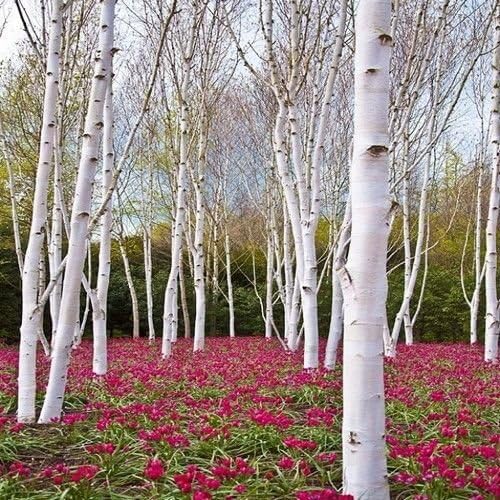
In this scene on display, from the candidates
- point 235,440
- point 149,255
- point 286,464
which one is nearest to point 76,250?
point 235,440

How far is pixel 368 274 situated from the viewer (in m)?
2.73

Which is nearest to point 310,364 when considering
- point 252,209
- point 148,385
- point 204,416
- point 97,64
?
point 148,385

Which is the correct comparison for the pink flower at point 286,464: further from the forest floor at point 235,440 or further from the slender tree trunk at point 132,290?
the slender tree trunk at point 132,290

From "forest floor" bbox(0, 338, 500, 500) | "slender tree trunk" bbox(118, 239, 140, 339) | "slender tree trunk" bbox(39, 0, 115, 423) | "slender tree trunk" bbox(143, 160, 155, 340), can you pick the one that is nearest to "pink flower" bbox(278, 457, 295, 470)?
"forest floor" bbox(0, 338, 500, 500)

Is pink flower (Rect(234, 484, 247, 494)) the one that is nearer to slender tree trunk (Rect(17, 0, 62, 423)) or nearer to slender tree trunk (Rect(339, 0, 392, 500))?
slender tree trunk (Rect(339, 0, 392, 500))

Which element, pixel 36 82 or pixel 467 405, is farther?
pixel 36 82

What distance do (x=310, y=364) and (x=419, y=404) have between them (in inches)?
83.4

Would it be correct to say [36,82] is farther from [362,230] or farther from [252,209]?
[362,230]

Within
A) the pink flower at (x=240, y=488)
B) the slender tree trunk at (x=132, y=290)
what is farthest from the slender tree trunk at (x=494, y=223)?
the slender tree trunk at (x=132, y=290)

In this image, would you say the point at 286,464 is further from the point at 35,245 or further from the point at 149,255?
the point at 149,255

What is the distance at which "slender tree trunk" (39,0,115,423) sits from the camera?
4.46 meters

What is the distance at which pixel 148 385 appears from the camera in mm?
6203

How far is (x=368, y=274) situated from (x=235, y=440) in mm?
1687

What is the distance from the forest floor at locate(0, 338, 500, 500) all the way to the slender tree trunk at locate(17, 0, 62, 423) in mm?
356
